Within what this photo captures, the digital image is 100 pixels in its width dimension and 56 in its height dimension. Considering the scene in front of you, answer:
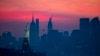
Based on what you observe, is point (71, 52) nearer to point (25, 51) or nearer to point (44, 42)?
point (44, 42)

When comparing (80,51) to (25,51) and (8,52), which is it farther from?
(8,52)

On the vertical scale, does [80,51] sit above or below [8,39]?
below

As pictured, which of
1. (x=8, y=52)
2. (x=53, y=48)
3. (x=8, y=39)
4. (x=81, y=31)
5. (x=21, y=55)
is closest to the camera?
(x=8, y=39)

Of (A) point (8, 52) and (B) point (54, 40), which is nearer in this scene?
(A) point (8, 52)

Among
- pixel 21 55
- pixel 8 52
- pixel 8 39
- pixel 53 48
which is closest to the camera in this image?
pixel 8 39

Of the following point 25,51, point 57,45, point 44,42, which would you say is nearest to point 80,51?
point 57,45

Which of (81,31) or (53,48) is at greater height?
(81,31)

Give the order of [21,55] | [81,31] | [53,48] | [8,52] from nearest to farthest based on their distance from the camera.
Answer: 1. [8,52]
2. [21,55]
3. [81,31]
4. [53,48]

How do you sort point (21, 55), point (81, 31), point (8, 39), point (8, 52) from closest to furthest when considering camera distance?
point (8, 39) → point (8, 52) → point (21, 55) → point (81, 31)

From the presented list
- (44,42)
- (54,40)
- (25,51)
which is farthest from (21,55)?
(54,40)
